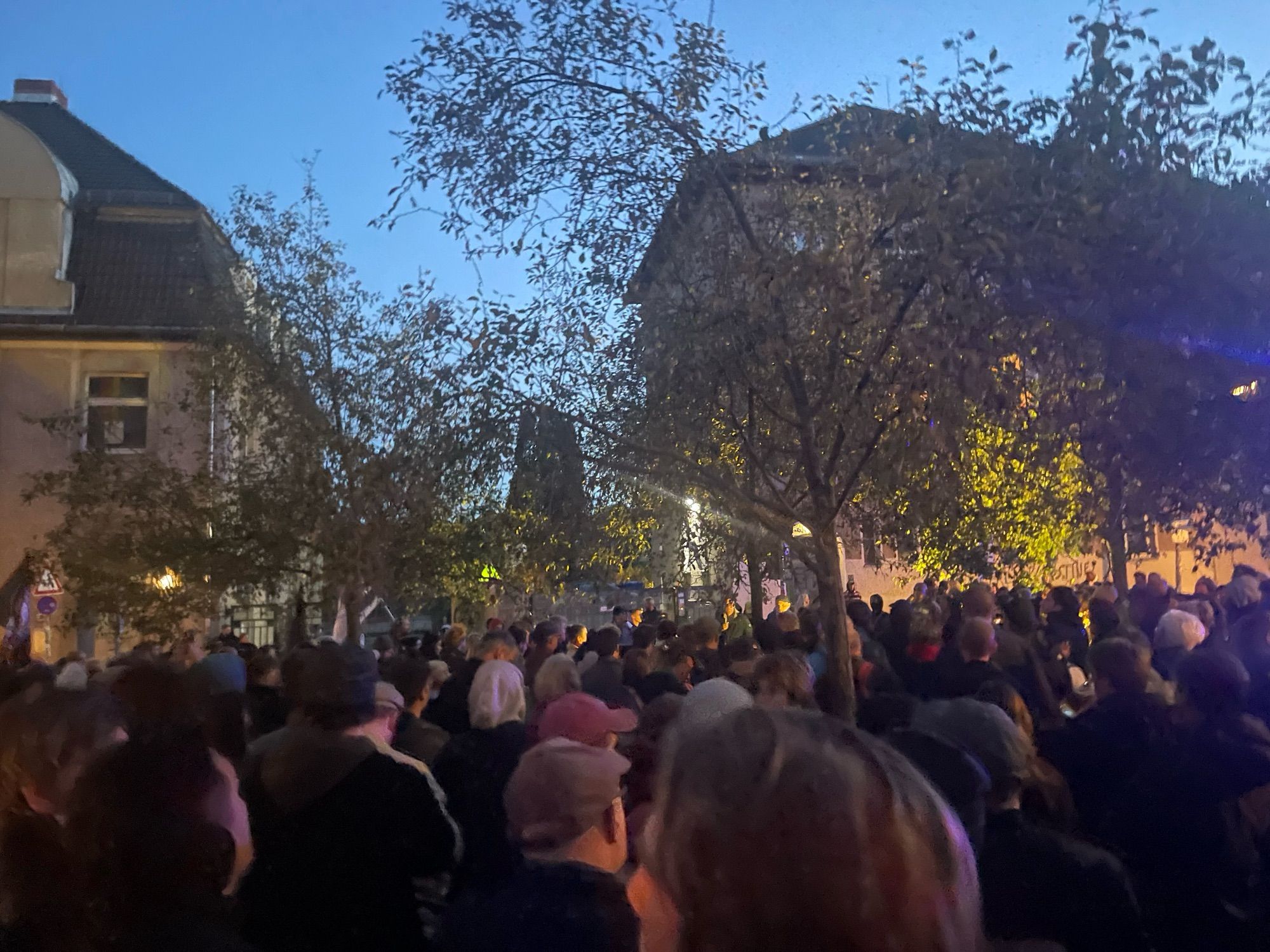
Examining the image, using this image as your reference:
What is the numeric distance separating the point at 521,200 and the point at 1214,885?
6169 mm

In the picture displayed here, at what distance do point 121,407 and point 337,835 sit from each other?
76.9 feet

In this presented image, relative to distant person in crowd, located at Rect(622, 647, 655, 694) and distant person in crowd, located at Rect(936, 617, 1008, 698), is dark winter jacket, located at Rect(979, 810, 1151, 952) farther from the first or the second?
distant person in crowd, located at Rect(622, 647, 655, 694)

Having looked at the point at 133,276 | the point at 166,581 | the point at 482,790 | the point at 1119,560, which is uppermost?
the point at 133,276

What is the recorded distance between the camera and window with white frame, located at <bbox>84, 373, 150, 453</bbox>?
2361cm

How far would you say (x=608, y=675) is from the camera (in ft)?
22.4

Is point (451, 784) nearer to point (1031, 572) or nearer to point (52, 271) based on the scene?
point (1031, 572)

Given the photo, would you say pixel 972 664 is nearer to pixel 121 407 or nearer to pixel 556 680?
pixel 556 680

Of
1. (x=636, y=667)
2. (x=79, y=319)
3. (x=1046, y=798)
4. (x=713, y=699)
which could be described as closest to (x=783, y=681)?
(x=713, y=699)

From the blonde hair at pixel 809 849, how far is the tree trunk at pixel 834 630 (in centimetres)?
496

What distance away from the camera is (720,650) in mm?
8992

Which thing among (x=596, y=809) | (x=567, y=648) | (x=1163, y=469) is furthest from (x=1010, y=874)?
(x=567, y=648)

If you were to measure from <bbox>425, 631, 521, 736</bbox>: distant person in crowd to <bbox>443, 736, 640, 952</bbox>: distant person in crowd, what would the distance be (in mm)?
3862

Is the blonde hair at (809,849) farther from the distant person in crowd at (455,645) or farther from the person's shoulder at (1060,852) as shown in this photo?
the distant person in crowd at (455,645)

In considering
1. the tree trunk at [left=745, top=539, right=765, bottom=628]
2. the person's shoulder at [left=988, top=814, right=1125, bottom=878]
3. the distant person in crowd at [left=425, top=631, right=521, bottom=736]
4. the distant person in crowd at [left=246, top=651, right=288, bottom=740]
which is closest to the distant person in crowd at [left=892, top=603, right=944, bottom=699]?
the distant person in crowd at [left=425, top=631, right=521, bottom=736]
